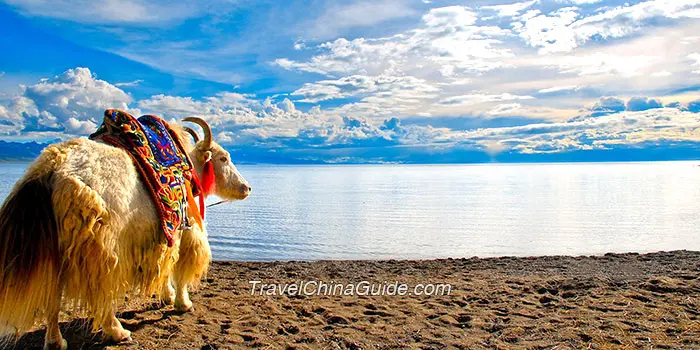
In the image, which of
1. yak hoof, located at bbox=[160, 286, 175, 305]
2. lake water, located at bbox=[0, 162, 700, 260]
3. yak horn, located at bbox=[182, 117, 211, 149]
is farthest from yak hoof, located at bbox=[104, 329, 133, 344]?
lake water, located at bbox=[0, 162, 700, 260]

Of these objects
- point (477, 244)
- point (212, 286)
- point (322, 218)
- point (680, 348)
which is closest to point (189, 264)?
point (212, 286)

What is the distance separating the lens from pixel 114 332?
403 centimetres

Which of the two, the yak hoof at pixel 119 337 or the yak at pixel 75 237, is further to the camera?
the yak hoof at pixel 119 337

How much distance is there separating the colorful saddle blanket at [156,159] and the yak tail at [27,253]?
2.23 ft

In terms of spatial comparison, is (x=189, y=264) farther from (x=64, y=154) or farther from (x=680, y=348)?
(x=680, y=348)

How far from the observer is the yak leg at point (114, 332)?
3.99m

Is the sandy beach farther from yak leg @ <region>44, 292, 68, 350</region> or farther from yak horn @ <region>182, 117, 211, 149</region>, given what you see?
yak horn @ <region>182, 117, 211, 149</region>

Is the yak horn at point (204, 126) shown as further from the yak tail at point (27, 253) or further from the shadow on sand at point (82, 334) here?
the shadow on sand at point (82, 334)

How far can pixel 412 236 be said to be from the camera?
14.4m

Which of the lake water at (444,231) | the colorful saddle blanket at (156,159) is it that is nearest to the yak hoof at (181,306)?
the colorful saddle blanket at (156,159)

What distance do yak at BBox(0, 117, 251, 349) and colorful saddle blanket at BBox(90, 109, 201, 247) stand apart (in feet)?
0.25

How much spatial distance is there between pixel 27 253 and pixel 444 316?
3763mm

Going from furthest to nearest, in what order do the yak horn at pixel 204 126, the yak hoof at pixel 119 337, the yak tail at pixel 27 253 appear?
1. the yak horn at pixel 204 126
2. the yak hoof at pixel 119 337
3. the yak tail at pixel 27 253

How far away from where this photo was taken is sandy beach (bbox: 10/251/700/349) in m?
4.25
